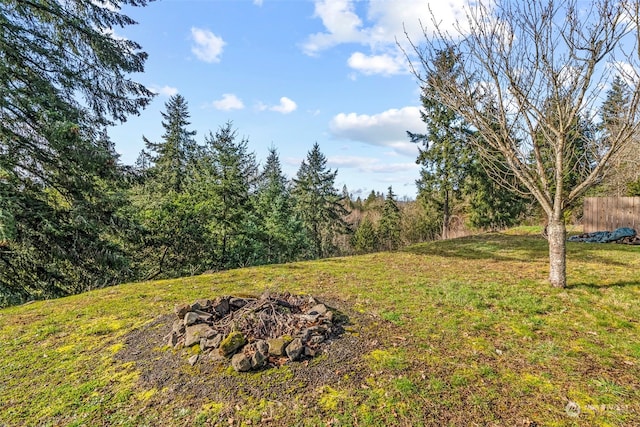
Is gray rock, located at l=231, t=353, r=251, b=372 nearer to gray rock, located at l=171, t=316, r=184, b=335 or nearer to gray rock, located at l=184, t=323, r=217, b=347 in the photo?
gray rock, located at l=184, t=323, r=217, b=347

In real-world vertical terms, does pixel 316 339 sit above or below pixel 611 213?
below

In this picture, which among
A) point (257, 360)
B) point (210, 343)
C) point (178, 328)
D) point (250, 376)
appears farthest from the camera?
point (178, 328)

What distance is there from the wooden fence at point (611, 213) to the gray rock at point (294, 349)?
46.9ft

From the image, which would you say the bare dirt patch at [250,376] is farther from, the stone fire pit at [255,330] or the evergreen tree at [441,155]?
the evergreen tree at [441,155]

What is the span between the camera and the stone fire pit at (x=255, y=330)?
307cm

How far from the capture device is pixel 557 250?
5141 mm

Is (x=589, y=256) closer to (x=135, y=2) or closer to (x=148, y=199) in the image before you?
(x=135, y=2)

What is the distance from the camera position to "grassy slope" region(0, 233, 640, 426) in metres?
2.39

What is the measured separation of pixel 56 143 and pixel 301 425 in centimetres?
656

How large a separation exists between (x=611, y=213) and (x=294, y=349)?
1448cm

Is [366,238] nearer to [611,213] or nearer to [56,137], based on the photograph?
[611,213]

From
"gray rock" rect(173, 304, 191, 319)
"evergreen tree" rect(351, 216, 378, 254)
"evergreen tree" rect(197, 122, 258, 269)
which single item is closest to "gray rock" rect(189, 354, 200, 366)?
"gray rock" rect(173, 304, 191, 319)

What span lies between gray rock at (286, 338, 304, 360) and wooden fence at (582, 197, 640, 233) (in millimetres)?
14299

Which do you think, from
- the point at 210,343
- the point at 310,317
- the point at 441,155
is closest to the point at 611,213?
the point at 441,155
